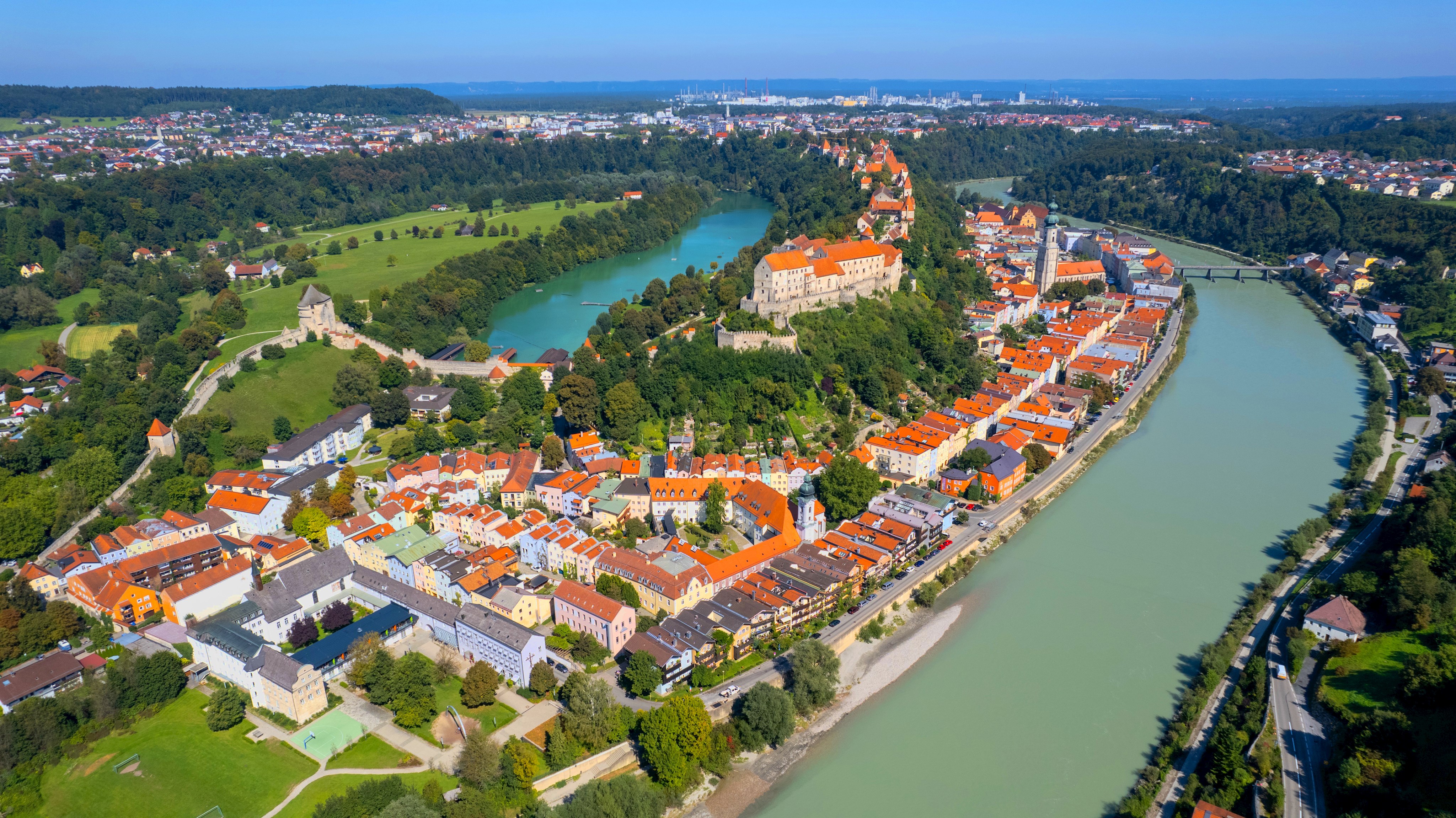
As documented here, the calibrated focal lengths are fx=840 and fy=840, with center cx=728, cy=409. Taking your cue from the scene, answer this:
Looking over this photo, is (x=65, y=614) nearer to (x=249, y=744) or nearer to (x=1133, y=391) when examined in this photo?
(x=249, y=744)

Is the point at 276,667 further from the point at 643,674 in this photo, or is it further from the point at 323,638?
the point at 643,674

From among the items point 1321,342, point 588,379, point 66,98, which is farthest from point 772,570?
point 66,98

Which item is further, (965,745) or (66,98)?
(66,98)

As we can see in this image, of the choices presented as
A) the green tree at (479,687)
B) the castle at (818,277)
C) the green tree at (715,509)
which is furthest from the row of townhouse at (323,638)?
the castle at (818,277)

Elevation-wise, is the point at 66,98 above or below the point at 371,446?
above

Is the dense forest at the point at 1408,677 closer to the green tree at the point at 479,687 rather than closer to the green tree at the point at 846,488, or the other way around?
the green tree at the point at 846,488
